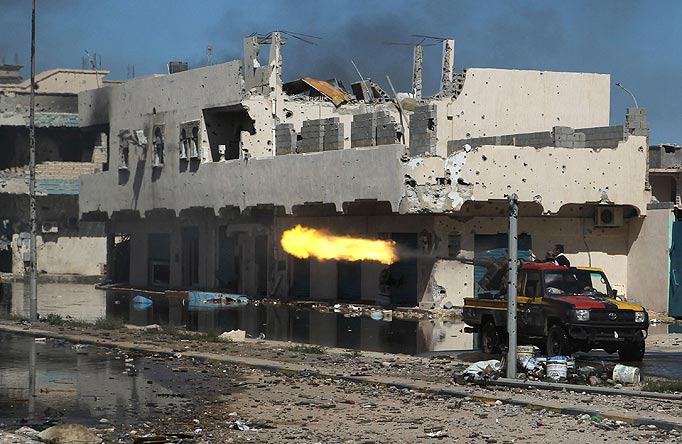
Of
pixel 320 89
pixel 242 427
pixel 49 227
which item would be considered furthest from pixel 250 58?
pixel 242 427

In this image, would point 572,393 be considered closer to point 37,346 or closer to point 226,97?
point 37,346

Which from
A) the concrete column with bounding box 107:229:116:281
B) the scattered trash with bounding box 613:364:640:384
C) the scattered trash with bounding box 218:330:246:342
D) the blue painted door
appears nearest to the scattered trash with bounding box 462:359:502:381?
the scattered trash with bounding box 613:364:640:384

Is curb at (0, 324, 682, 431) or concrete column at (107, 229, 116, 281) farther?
concrete column at (107, 229, 116, 281)

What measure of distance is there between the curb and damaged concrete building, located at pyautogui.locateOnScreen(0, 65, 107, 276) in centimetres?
4328

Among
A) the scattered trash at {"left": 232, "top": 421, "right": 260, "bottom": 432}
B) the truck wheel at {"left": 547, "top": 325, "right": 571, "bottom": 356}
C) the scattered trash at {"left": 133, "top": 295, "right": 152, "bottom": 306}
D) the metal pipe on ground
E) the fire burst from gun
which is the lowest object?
the scattered trash at {"left": 133, "top": 295, "right": 152, "bottom": 306}

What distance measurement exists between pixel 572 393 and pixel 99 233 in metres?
56.2

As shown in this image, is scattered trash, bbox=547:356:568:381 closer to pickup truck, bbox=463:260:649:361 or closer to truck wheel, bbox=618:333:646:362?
pickup truck, bbox=463:260:649:361

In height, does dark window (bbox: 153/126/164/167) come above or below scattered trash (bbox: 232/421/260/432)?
above

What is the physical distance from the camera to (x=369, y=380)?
18891 mm

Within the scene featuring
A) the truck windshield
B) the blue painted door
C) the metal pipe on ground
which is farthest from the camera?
the blue painted door

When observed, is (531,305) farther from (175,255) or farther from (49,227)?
(49,227)

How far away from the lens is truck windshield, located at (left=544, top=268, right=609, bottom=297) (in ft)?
75.2

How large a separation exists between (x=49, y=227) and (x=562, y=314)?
5282 cm

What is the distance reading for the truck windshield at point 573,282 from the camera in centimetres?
2292
